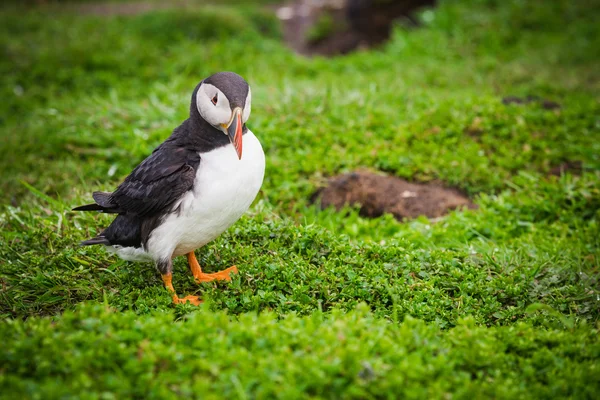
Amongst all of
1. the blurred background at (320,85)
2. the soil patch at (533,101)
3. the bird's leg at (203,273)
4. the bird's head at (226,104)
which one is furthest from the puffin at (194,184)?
the soil patch at (533,101)

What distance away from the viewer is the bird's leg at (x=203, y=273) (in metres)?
3.64

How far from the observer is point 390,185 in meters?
5.04

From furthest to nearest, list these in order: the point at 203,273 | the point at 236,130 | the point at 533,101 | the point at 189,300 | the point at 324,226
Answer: the point at 533,101, the point at 324,226, the point at 203,273, the point at 189,300, the point at 236,130

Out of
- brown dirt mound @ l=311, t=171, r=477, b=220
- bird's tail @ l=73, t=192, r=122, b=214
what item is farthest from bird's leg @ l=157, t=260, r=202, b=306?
brown dirt mound @ l=311, t=171, r=477, b=220

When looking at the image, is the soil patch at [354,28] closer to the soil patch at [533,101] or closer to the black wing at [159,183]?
the soil patch at [533,101]

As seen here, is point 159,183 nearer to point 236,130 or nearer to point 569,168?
point 236,130

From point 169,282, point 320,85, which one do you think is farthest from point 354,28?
point 169,282

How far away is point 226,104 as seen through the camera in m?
3.16

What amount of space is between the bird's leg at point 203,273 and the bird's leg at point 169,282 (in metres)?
0.20

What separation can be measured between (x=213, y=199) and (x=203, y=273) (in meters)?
0.75

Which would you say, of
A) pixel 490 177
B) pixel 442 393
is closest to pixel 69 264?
pixel 442 393

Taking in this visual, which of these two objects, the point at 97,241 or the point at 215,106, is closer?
the point at 215,106

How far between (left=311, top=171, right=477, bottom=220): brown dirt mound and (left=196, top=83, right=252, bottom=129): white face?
1823 millimetres

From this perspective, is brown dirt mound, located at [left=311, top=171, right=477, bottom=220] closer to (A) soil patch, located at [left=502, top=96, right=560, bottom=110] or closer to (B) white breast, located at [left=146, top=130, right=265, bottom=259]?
(B) white breast, located at [left=146, top=130, right=265, bottom=259]
